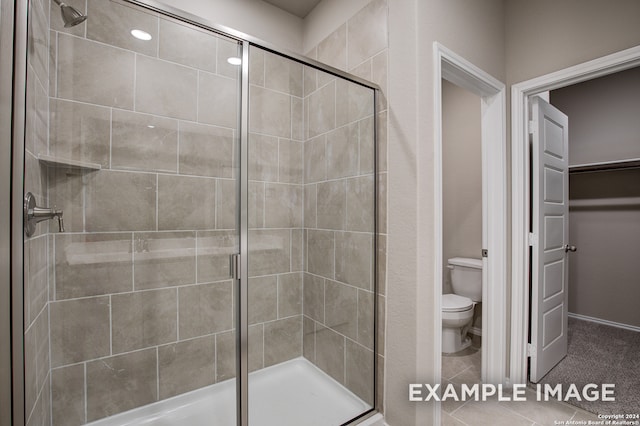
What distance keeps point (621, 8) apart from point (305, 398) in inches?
108

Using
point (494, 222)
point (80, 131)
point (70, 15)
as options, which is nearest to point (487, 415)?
point (494, 222)

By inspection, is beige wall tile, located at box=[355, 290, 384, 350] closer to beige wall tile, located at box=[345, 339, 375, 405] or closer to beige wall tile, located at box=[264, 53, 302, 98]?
beige wall tile, located at box=[345, 339, 375, 405]

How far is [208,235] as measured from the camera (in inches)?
62.0

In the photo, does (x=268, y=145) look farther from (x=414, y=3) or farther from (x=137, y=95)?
(x=414, y=3)

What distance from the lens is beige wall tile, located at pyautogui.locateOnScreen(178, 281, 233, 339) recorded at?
5.19 feet

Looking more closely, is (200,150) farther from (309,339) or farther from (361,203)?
(309,339)

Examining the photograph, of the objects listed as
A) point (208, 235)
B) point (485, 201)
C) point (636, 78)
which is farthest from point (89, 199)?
point (636, 78)

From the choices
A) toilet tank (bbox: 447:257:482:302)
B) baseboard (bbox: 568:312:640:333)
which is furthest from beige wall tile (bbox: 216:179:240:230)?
baseboard (bbox: 568:312:640:333)

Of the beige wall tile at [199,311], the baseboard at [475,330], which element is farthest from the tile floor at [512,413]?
the beige wall tile at [199,311]

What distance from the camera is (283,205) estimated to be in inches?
67.1

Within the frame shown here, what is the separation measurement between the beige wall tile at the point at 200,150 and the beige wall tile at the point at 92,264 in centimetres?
47

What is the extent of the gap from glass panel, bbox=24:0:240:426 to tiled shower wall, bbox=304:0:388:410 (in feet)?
1.77

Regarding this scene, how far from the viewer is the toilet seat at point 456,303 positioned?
7.95 ft

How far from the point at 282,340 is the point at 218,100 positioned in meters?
1.38
